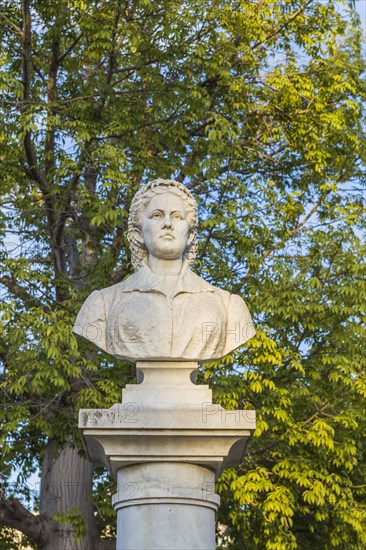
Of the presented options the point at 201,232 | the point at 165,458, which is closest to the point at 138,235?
the point at 165,458

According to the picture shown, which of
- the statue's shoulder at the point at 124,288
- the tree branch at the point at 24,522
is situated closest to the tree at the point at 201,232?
the tree branch at the point at 24,522

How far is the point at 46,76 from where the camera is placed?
1498 cm

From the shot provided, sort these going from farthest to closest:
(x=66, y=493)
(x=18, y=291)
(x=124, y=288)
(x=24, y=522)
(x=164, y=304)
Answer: (x=66, y=493), (x=24, y=522), (x=18, y=291), (x=124, y=288), (x=164, y=304)

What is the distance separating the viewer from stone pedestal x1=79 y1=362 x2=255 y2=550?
727cm

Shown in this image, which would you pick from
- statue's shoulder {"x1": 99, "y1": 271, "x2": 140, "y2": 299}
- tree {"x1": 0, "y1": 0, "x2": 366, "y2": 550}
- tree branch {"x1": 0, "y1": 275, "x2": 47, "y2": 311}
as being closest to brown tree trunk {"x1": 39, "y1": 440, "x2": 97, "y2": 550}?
tree {"x1": 0, "y1": 0, "x2": 366, "y2": 550}

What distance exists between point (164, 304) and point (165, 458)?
44.0 inches

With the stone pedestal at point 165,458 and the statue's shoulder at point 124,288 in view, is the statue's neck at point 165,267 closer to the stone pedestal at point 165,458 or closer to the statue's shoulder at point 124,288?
the statue's shoulder at point 124,288

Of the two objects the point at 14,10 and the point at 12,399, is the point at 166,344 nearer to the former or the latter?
the point at 12,399

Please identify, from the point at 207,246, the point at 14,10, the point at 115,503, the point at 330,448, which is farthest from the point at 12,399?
the point at 115,503

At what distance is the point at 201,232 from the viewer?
13.5m

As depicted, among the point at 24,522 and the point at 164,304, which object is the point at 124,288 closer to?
the point at 164,304

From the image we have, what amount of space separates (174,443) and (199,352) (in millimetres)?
693

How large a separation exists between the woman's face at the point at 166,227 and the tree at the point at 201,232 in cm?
404

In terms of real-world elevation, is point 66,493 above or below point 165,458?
above
